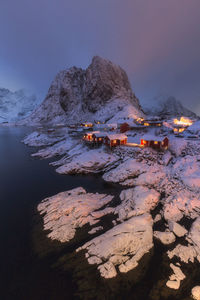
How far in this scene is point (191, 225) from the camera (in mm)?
15164

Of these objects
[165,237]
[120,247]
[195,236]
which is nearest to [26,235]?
[120,247]

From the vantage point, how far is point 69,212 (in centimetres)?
1708

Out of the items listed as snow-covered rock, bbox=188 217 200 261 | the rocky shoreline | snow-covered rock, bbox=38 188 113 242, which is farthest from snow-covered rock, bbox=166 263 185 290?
snow-covered rock, bbox=38 188 113 242

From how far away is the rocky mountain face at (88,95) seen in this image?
14438 cm

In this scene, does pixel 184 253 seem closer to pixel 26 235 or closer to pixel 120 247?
pixel 120 247

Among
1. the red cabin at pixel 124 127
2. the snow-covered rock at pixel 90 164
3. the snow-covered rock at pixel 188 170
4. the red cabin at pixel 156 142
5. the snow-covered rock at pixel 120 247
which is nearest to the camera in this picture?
the snow-covered rock at pixel 120 247

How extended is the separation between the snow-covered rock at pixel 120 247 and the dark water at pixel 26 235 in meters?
2.87

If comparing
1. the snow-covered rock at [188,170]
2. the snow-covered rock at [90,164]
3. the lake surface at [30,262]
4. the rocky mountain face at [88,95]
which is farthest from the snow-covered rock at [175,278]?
the rocky mountain face at [88,95]

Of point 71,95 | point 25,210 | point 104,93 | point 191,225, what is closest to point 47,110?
point 71,95

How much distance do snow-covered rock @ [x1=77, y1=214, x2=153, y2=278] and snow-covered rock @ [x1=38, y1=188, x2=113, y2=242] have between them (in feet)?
9.88

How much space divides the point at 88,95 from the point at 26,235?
538 ft

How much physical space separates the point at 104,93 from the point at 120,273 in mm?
159054

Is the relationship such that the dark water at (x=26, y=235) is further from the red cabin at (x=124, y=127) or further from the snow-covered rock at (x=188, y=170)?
the red cabin at (x=124, y=127)

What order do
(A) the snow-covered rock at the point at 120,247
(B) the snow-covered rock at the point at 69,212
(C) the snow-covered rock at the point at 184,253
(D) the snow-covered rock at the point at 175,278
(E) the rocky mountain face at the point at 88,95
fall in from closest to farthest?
(D) the snow-covered rock at the point at 175,278
(A) the snow-covered rock at the point at 120,247
(C) the snow-covered rock at the point at 184,253
(B) the snow-covered rock at the point at 69,212
(E) the rocky mountain face at the point at 88,95
